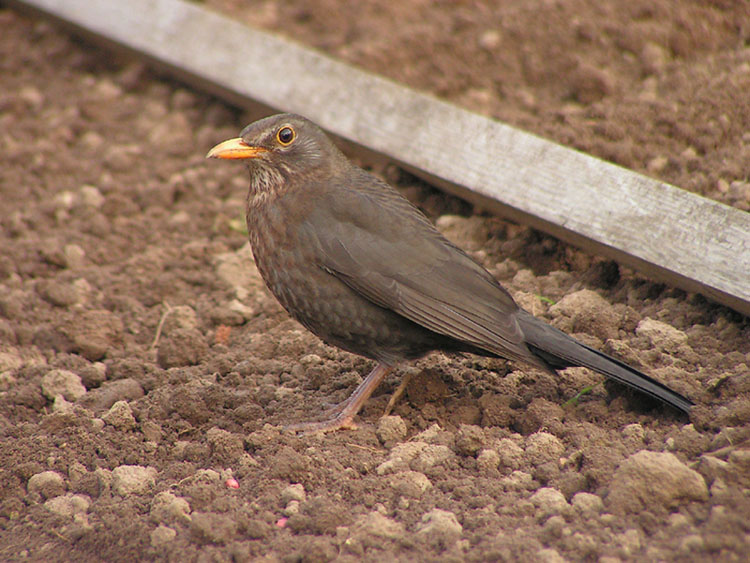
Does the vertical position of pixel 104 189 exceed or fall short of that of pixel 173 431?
it exceeds it

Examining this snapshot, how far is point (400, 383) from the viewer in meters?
3.63

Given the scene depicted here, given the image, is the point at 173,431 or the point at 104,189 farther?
the point at 104,189

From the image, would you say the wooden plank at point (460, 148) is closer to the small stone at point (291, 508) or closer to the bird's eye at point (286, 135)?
the bird's eye at point (286, 135)

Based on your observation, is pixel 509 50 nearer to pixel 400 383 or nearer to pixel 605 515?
pixel 400 383

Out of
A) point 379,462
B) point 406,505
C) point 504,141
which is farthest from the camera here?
point 504,141

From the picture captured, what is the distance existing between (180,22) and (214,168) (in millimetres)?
1039

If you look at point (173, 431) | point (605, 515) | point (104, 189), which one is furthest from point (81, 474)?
point (104, 189)

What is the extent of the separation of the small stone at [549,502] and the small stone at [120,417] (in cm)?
156

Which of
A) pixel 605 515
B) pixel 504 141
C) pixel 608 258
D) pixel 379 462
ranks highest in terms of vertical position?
pixel 504 141

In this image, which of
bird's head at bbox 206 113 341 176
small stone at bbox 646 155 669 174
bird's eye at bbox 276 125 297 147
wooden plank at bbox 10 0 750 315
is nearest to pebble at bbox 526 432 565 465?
wooden plank at bbox 10 0 750 315

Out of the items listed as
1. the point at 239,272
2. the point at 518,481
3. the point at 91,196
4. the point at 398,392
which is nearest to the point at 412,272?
the point at 398,392

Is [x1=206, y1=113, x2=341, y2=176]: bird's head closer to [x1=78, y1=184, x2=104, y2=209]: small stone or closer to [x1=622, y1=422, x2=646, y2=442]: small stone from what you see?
[x1=78, y1=184, x2=104, y2=209]: small stone

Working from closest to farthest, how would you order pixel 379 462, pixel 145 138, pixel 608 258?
pixel 379 462
pixel 608 258
pixel 145 138

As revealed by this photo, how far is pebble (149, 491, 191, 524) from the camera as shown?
2.71m
